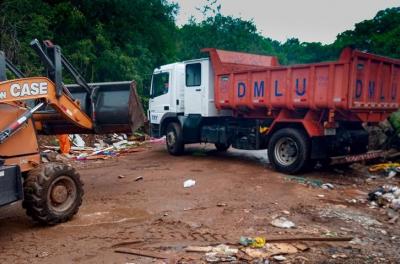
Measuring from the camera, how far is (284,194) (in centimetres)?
695

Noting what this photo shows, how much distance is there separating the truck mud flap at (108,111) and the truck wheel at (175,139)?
4605 mm

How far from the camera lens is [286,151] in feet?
29.0

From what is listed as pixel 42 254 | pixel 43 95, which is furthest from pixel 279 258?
pixel 43 95

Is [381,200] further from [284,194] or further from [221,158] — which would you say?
[221,158]

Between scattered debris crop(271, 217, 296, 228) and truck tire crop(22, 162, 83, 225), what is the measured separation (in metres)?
Answer: 2.76

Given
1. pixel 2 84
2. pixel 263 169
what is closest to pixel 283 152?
pixel 263 169

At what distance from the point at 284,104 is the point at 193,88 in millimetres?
3177

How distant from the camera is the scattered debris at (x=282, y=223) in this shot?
5.23 m

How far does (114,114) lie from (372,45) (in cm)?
2318

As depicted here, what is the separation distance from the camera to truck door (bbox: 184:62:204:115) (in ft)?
35.3

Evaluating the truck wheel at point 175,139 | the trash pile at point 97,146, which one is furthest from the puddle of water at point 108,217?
the truck wheel at point 175,139

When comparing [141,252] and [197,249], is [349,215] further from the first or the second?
[141,252]

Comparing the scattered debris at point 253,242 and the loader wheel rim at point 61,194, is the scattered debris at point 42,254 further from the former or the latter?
the scattered debris at point 253,242

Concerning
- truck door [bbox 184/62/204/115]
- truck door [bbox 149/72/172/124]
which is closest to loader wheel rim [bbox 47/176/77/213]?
truck door [bbox 184/62/204/115]
